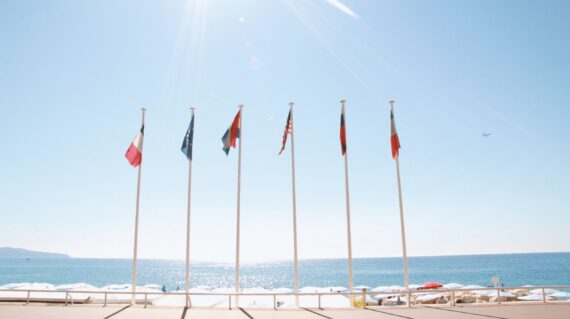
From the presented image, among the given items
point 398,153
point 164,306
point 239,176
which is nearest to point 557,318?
point 398,153

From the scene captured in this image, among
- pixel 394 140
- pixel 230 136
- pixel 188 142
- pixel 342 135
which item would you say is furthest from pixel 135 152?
pixel 394 140

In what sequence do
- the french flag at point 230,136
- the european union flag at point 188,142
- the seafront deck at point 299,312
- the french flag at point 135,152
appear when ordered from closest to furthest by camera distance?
the seafront deck at point 299,312 → the french flag at point 135,152 → the french flag at point 230,136 → the european union flag at point 188,142

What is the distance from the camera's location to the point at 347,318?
12.7 meters

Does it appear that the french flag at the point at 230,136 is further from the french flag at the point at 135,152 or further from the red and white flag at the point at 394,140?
the red and white flag at the point at 394,140

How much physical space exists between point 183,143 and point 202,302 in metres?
7.17

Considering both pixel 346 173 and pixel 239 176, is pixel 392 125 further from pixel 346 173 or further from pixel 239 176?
pixel 239 176

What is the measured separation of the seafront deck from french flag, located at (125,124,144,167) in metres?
6.02

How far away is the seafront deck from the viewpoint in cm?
1296

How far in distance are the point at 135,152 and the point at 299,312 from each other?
9764 mm

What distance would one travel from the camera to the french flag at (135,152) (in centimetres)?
1720

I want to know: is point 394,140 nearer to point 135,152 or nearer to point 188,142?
point 188,142

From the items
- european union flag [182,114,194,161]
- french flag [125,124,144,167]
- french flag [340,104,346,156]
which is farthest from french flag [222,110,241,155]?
french flag [340,104,346,156]

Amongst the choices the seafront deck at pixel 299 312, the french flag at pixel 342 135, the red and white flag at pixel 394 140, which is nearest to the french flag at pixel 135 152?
the seafront deck at pixel 299 312

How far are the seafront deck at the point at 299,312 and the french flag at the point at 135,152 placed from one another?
6.02m
